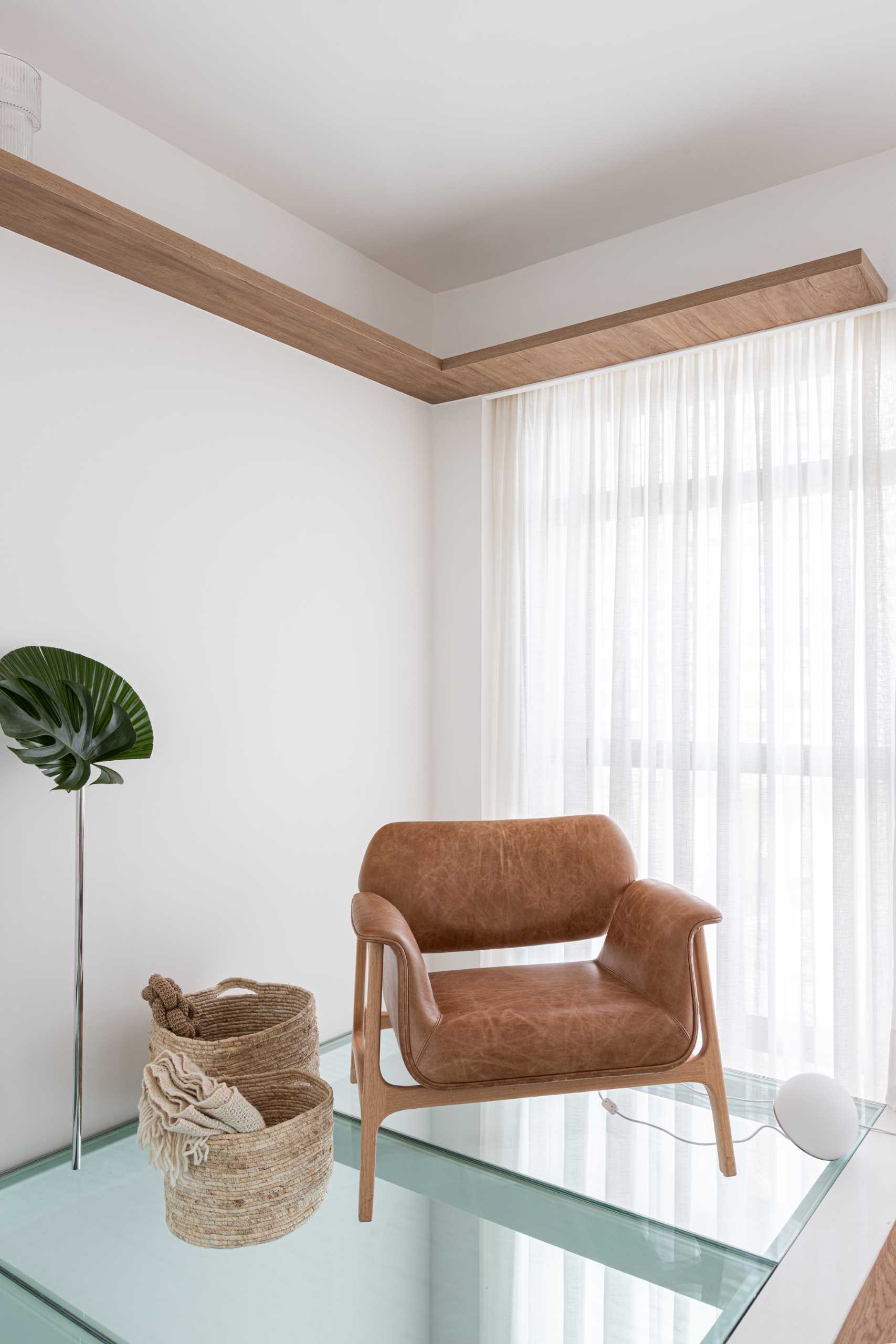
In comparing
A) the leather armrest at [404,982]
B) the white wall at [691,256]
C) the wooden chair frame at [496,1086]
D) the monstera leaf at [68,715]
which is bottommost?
the wooden chair frame at [496,1086]

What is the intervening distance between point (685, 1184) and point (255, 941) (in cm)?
147

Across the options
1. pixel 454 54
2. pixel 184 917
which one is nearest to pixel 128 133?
pixel 454 54

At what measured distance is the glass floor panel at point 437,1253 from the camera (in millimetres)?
1858

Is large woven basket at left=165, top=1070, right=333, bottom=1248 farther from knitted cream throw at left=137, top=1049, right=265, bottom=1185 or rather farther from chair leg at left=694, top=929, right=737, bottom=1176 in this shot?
chair leg at left=694, top=929, right=737, bottom=1176

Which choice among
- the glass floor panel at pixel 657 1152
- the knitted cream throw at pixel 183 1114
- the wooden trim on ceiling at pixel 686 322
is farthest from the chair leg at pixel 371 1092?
the wooden trim on ceiling at pixel 686 322

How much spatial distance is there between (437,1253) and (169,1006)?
0.91 metres

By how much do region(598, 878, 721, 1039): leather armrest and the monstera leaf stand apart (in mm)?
1401

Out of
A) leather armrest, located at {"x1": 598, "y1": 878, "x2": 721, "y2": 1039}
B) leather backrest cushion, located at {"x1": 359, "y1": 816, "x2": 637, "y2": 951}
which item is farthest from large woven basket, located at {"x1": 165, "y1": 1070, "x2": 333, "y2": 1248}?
leather armrest, located at {"x1": 598, "y1": 878, "x2": 721, "y2": 1039}

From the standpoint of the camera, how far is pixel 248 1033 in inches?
106

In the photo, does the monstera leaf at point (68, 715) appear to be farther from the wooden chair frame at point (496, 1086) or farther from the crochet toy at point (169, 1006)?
the wooden chair frame at point (496, 1086)

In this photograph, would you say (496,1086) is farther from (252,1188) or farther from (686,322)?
(686,322)

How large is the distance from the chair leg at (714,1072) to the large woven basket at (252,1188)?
3.15 ft

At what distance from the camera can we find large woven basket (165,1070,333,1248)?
203 centimetres

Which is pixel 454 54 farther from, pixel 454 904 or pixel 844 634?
pixel 454 904
